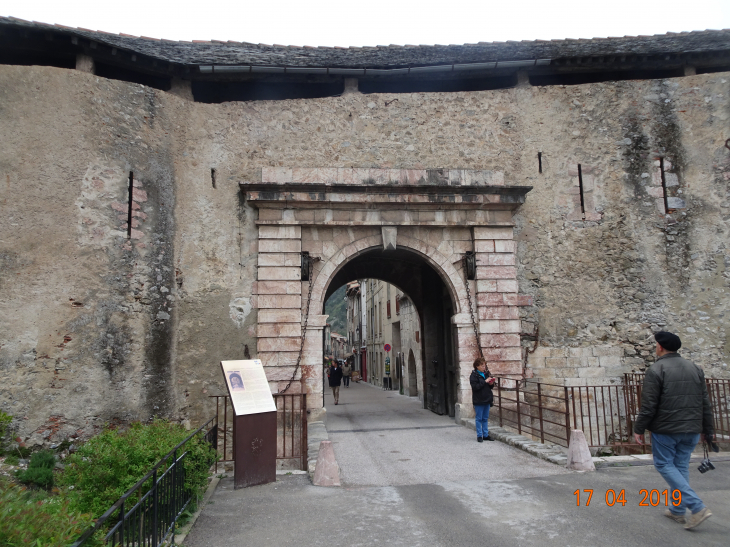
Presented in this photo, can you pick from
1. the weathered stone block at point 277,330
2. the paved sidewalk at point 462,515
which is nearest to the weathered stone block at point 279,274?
the weathered stone block at point 277,330

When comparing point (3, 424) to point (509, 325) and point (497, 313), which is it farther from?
point (509, 325)

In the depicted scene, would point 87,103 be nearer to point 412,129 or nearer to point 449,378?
point 412,129

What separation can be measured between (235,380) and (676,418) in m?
4.51

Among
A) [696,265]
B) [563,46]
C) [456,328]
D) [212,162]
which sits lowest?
[456,328]

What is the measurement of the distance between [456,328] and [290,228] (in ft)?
12.3

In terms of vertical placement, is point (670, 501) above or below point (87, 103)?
below

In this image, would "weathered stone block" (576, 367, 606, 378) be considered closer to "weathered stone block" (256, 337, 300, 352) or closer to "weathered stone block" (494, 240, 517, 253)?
"weathered stone block" (494, 240, 517, 253)

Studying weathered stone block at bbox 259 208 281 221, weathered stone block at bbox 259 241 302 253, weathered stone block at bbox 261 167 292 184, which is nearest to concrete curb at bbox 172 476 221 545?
weathered stone block at bbox 259 241 302 253

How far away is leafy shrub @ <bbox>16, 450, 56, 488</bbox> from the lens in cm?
710

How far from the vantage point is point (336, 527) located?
14.7 feet

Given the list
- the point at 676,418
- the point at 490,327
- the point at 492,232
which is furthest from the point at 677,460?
the point at 492,232

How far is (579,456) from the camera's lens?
242 inches

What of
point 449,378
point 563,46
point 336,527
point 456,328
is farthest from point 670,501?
point 563,46

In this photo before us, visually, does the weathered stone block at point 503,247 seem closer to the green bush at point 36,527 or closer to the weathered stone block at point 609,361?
the weathered stone block at point 609,361
